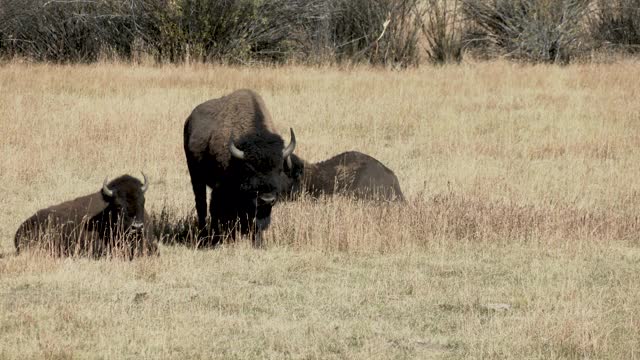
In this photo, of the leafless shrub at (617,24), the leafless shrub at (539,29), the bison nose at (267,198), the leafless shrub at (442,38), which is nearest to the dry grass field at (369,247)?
the bison nose at (267,198)

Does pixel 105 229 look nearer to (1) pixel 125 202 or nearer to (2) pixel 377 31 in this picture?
(1) pixel 125 202

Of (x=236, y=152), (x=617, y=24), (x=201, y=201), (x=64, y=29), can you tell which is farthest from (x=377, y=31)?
(x=236, y=152)

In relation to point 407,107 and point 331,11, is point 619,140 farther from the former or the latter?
point 331,11

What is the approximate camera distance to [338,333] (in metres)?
8.62

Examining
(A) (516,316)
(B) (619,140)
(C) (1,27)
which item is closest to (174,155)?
(B) (619,140)

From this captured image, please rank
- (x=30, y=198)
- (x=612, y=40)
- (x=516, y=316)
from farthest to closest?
(x=612, y=40) < (x=30, y=198) < (x=516, y=316)

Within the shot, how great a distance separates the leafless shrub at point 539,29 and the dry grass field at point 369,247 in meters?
9.38

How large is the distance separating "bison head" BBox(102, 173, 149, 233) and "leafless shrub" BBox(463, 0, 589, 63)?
2320 cm

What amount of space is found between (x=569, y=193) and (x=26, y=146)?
31.0ft

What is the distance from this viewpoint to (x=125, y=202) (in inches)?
466

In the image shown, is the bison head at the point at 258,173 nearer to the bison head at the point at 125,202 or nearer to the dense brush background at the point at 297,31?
the bison head at the point at 125,202

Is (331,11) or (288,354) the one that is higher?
(331,11)

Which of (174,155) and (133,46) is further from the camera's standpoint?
(133,46)

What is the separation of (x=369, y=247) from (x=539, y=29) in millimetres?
23460
